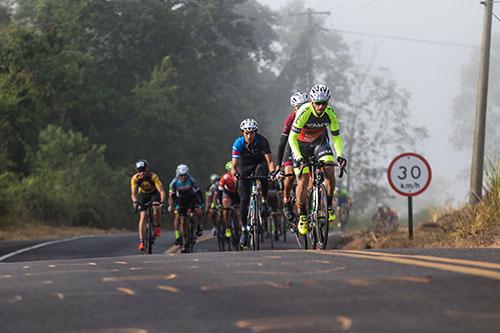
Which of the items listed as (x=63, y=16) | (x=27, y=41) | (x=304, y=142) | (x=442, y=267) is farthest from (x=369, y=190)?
(x=442, y=267)

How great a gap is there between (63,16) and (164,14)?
22.8 feet

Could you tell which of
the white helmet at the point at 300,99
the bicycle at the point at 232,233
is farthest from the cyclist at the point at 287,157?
the bicycle at the point at 232,233

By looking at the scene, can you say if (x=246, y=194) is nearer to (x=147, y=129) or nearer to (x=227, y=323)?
(x=227, y=323)

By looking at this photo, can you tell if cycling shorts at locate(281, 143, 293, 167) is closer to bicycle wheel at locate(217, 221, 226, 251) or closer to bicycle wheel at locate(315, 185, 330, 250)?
bicycle wheel at locate(315, 185, 330, 250)

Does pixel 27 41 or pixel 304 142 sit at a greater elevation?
pixel 27 41

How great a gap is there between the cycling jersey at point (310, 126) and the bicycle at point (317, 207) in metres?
0.25

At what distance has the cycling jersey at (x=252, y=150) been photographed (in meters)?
17.5

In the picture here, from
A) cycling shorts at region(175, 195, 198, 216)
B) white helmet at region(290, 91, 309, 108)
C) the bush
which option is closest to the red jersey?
cycling shorts at region(175, 195, 198, 216)

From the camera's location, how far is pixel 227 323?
658 centimetres

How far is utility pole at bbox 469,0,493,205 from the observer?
25.2 metres

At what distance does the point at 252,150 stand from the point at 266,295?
32.5 feet

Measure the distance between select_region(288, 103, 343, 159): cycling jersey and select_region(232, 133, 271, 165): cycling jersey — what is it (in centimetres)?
239

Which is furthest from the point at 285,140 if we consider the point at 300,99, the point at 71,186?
the point at 71,186

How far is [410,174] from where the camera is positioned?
71.7ft
